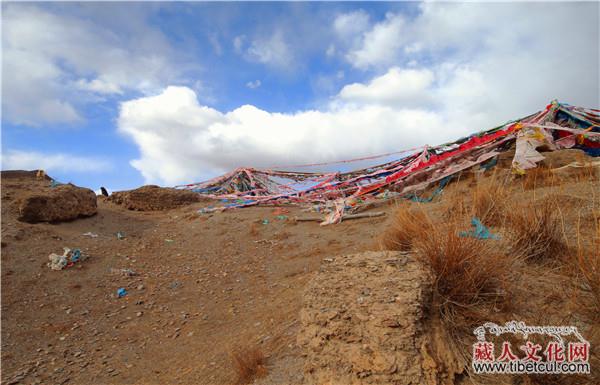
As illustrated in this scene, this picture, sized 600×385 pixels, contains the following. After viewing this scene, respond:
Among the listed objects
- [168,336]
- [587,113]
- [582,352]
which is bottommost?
[168,336]

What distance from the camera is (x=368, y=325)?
5.66 feet

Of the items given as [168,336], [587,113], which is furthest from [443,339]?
[587,113]

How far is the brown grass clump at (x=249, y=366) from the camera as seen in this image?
2326mm

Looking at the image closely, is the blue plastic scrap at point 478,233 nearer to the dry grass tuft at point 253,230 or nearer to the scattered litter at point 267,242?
the scattered litter at point 267,242

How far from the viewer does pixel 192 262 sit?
19.3ft

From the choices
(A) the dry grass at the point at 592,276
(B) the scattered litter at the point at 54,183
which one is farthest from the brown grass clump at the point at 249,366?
(B) the scattered litter at the point at 54,183

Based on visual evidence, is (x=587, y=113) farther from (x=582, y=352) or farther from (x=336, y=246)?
(x=582, y=352)

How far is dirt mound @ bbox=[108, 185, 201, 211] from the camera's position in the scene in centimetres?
984

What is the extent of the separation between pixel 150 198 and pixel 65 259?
16.6 feet

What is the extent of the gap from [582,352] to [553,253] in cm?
122

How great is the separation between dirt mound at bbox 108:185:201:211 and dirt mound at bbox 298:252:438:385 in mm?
9113

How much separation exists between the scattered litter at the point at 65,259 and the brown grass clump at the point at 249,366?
414cm

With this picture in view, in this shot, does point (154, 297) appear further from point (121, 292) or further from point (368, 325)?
point (368, 325)

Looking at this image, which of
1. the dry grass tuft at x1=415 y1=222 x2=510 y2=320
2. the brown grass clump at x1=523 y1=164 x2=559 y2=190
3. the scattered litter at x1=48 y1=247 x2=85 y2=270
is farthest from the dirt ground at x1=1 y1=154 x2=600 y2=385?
the brown grass clump at x1=523 y1=164 x2=559 y2=190
